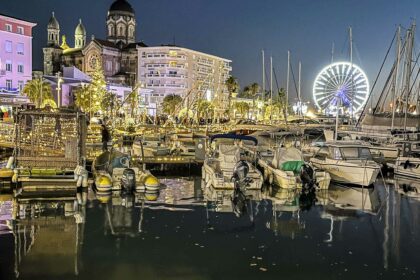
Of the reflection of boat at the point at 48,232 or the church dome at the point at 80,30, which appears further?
the church dome at the point at 80,30

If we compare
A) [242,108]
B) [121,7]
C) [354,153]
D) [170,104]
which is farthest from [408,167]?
[121,7]

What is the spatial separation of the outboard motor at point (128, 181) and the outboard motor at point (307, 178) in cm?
940

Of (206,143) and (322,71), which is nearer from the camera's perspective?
(206,143)

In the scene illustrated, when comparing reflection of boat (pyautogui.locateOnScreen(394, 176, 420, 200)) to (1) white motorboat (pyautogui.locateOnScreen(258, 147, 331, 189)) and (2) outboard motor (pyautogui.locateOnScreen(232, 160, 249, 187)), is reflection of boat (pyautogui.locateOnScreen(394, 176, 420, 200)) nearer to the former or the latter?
(1) white motorboat (pyautogui.locateOnScreen(258, 147, 331, 189))

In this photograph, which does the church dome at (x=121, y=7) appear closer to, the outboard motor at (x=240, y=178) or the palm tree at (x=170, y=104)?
the palm tree at (x=170, y=104)

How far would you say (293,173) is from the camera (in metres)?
27.7

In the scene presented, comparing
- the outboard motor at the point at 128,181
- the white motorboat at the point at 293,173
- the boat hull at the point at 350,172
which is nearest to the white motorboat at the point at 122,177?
the outboard motor at the point at 128,181

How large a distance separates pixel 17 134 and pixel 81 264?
13.0 m

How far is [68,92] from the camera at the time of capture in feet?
338

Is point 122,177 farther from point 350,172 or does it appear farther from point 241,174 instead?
point 350,172

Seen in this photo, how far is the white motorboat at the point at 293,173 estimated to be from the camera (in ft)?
89.6

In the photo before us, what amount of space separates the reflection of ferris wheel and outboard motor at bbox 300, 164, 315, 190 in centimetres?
4312

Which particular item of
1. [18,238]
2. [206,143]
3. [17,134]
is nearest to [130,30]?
[206,143]

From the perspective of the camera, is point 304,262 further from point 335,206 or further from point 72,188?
point 72,188
